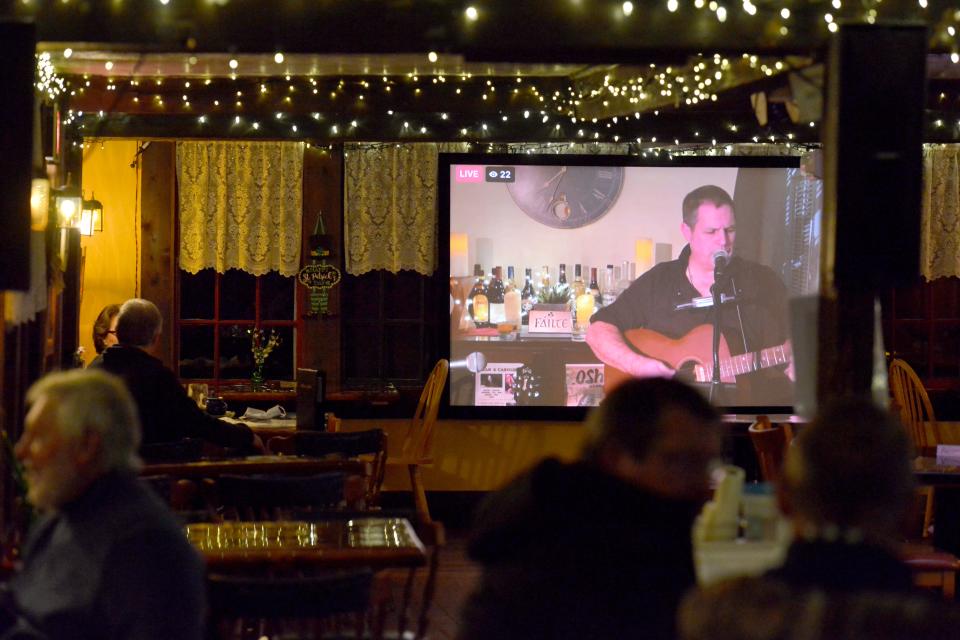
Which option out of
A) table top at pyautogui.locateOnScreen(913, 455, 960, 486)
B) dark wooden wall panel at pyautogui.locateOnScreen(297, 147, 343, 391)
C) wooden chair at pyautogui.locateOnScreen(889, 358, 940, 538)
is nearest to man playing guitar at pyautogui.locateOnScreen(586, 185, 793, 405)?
wooden chair at pyautogui.locateOnScreen(889, 358, 940, 538)

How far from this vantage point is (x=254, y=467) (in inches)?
204

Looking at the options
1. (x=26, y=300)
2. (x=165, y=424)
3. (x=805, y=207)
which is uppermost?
(x=805, y=207)

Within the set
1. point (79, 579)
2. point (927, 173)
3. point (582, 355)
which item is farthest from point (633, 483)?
point (927, 173)

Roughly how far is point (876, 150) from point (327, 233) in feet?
18.0

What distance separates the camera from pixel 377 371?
872 centimetres

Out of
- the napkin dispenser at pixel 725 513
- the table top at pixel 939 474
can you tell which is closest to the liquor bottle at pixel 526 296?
the table top at pixel 939 474

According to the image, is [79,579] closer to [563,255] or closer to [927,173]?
[563,255]

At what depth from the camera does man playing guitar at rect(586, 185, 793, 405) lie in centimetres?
864

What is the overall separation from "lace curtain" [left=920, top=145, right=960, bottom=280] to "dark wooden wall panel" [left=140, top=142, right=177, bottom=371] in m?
5.02

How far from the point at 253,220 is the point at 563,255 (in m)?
2.08

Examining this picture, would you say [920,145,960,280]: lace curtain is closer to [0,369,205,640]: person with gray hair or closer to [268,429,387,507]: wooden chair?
[268,429,387,507]: wooden chair

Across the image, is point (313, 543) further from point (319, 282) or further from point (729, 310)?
point (729, 310)

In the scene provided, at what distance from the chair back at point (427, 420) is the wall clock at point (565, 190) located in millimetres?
1268

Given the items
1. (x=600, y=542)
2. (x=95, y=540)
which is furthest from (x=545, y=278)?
(x=600, y=542)
